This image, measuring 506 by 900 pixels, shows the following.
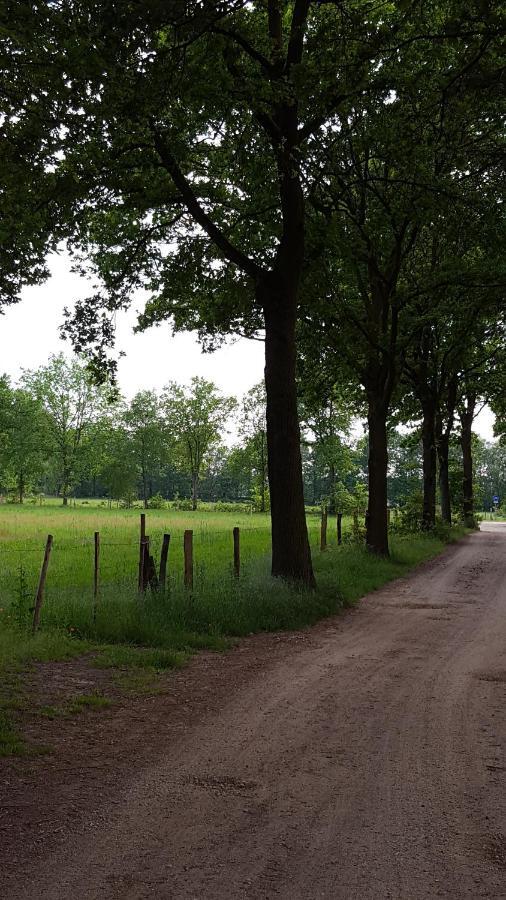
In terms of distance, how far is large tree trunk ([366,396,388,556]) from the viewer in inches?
781

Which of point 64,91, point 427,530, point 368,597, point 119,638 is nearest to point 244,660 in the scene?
point 119,638

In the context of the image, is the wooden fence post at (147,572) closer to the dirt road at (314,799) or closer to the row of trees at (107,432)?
the dirt road at (314,799)

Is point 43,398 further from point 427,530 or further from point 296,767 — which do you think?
point 296,767

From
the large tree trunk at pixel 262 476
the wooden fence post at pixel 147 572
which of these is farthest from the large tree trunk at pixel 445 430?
the large tree trunk at pixel 262 476

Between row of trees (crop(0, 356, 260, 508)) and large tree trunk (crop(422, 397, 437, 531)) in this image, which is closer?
large tree trunk (crop(422, 397, 437, 531))

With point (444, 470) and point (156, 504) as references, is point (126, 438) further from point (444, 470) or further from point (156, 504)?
point (444, 470)

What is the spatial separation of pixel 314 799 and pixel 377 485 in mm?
16358

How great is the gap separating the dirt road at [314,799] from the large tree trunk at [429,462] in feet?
68.9

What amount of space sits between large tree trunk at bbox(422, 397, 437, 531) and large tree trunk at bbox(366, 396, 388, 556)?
8.35 metres

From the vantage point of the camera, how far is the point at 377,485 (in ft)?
Result: 66.1

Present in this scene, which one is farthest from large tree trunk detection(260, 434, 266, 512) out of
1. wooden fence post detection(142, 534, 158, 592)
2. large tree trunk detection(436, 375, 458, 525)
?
wooden fence post detection(142, 534, 158, 592)

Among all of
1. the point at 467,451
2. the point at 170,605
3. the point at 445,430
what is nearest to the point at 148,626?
the point at 170,605

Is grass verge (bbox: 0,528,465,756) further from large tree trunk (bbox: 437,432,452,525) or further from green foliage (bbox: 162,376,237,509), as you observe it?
green foliage (bbox: 162,376,237,509)

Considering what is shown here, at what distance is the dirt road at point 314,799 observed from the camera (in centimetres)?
329
